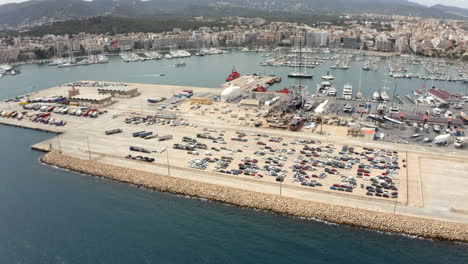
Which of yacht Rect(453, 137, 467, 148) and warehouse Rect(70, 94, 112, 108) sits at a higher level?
warehouse Rect(70, 94, 112, 108)

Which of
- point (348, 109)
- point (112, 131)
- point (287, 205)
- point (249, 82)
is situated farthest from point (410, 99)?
point (112, 131)

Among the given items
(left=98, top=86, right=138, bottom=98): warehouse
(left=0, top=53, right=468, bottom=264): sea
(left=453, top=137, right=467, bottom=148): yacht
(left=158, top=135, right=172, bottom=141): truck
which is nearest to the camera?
(left=0, top=53, right=468, bottom=264): sea

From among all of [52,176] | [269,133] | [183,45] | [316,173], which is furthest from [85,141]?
[183,45]

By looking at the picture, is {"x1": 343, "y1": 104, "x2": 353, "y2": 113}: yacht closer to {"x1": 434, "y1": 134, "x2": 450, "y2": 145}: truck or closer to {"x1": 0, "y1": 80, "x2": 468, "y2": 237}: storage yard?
{"x1": 0, "y1": 80, "x2": 468, "y2": 237}: storage yard

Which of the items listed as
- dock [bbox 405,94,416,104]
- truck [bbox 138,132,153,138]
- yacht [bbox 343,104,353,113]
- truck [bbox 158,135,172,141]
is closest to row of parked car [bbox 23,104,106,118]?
truck [bbox 138,132,153,138]

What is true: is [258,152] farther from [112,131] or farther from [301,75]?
[301,75]

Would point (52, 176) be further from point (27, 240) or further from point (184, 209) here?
point (184, 209)

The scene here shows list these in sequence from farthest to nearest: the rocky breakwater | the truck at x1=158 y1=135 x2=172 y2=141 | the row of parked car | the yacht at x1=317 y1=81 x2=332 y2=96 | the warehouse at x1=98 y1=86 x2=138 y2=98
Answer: the yacht at x1=317 y1=81 x2=332 y2=96, the warehouse at x1=98 y1=86 x2=138 y2=98, the row of parked car, the truck at x1=158 y1=135 x2=172 y2=141, the rocky breakwater

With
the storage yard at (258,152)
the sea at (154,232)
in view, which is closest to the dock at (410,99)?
the storage yard at (258,152)
